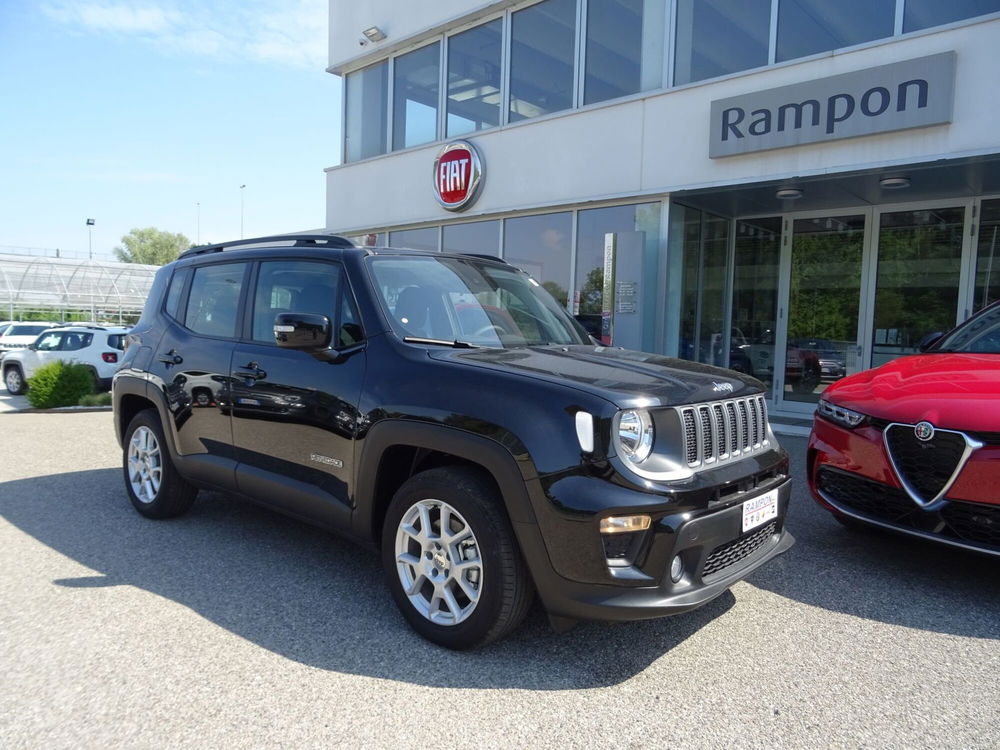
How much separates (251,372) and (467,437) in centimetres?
166

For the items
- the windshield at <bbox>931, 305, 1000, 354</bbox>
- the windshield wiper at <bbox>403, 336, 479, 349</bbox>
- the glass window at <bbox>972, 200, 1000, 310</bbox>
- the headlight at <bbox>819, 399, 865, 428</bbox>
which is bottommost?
the headlight at <bbox>819, 399, 865, 428</bbox>

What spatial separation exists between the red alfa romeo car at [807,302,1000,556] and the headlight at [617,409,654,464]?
1.77 m

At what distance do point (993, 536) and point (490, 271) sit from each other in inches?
116

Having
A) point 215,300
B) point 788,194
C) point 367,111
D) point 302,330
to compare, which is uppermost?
point 367,111

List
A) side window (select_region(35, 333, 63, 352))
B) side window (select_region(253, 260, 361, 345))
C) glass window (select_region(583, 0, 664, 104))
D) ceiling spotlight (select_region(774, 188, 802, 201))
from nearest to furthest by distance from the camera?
side window (select_region(253, 260, 361, 345)) → ceiling spotlight (select_region(774, 188, 802, 201)) → glass window (select_region(583, 0, 664, 104)) → side window (select_region(35, 333, 63, 352))

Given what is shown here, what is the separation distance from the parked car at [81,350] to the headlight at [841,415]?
13.5 metres

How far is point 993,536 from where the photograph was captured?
341 cm

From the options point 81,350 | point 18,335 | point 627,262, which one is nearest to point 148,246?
point 18,335

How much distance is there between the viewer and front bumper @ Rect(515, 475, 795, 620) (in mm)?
2596

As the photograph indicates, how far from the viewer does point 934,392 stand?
3730 mm

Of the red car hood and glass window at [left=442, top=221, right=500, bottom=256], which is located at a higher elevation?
glass window at [left=442, top=221, right=500, bottom=256]

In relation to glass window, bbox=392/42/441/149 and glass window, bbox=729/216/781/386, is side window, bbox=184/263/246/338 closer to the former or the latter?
glass window, bbox=729/216/781/386

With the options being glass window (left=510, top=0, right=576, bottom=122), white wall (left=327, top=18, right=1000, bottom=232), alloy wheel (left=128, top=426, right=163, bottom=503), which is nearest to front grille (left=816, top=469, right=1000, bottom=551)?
alloy wheel (left=128, top=426, right=163, bottom=503)

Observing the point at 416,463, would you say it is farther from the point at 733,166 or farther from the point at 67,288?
the point at 67,288
